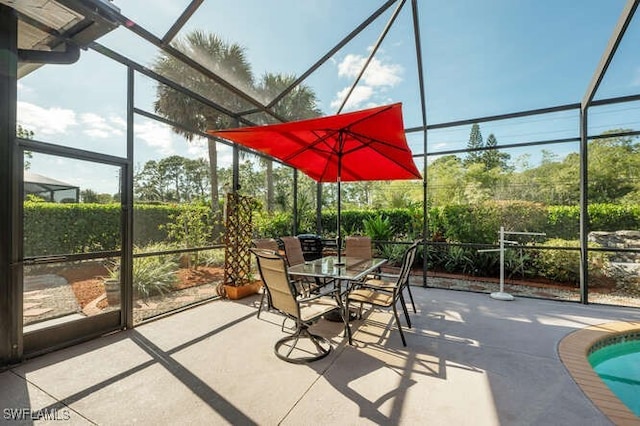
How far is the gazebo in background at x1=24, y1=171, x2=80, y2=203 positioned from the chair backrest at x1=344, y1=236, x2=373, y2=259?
152 inches

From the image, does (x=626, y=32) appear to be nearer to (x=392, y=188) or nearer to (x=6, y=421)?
(x=392, y=188)

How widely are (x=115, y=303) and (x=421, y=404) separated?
365 centimetres

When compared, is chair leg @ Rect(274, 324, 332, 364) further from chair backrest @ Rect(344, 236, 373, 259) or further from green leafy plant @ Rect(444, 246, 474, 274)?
green leafy plant @ Rect(444, 246, 474, 274)

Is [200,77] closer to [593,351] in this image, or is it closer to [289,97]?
[289,97]

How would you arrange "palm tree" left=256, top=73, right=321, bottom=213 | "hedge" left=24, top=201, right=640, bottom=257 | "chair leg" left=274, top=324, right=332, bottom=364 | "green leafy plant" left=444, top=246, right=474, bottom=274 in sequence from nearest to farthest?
"chair leg" left=274, top=324, right=332, bottom=364 → "hedge" left=24, top=201, right=640, bottom=257 → "palm tree" left=256, top=73, right=321, bottom=213 → "green leafy plant" left=444, top=246, right=474, bottom=274

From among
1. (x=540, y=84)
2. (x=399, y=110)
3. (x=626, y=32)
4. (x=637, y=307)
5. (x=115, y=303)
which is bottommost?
(x=637, y=307)

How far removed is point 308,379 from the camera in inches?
99.2

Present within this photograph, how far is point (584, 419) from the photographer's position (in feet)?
6.61

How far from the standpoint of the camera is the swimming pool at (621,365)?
2814 millimetres

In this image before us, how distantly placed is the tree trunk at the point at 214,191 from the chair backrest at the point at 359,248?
107 inches

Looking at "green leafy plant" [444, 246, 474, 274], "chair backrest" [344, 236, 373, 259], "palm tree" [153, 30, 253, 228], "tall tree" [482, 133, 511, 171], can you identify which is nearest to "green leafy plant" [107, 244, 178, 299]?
"palm tree" [153, 30, 253, 228]

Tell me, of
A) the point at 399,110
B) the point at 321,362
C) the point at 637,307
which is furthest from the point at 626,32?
the point at 321,362

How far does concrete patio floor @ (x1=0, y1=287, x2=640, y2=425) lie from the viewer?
2062mm

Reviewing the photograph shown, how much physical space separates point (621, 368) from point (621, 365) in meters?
0.08
